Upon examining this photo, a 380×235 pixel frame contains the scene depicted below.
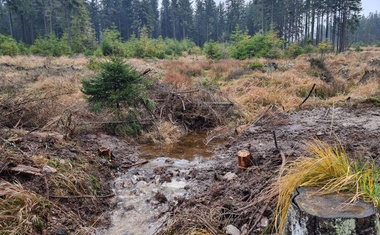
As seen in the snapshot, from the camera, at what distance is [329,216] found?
1811mm

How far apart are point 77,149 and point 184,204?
2.45 meters

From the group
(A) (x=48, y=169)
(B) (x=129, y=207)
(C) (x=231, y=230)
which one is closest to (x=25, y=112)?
(A) (x=48, y=169)

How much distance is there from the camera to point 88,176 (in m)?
4.28

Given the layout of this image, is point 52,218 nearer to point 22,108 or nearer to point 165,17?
point 22,108

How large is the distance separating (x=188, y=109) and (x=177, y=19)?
59.2 m

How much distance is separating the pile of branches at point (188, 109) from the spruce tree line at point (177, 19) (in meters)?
25.1

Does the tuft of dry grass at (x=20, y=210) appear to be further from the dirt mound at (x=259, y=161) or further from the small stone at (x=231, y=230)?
the small stone at (x=231, y=230)

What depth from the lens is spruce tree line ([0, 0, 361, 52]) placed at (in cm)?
3988

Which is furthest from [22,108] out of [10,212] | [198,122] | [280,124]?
[280,124]

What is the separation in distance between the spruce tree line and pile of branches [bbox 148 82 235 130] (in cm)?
2513

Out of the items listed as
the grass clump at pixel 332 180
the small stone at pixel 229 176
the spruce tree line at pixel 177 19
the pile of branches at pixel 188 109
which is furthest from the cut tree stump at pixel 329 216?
the spruce tree line at pixel 177 19

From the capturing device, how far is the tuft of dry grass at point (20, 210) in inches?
110

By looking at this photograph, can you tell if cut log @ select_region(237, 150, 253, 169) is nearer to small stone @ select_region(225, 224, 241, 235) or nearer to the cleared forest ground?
the cleared forest ground

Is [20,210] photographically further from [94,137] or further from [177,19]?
[177,19]
